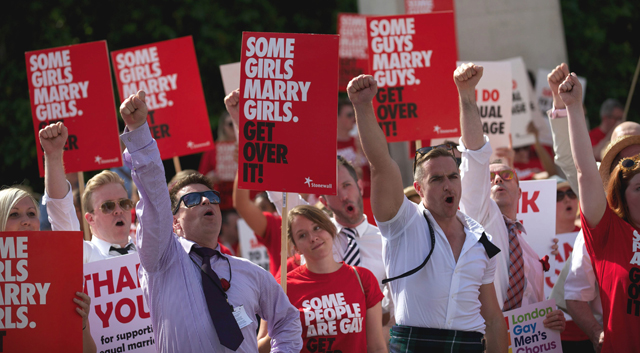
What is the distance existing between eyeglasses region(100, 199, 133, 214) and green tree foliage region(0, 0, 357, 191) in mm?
5532

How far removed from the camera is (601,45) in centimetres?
1167

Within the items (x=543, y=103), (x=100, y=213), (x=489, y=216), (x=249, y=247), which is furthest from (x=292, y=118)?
(x=543, y=103)

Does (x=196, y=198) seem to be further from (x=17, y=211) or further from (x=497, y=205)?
(x=497, y=205)

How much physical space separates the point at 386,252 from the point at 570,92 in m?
1.27

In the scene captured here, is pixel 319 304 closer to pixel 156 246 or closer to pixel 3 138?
pixel 156 246

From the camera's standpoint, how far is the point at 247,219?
5418 millimetres

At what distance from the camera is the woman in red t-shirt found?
154 inches

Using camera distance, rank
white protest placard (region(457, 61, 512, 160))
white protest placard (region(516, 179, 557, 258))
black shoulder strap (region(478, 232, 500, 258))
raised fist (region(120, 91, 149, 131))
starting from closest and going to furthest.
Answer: raised fist (region(120, 91, 149, 131)), black shoulder strap (region(478, 232, 500, 258)), white protest placard (region(516, 179, 557, 258)), white protest placard (region(457, 61, 512, 160))

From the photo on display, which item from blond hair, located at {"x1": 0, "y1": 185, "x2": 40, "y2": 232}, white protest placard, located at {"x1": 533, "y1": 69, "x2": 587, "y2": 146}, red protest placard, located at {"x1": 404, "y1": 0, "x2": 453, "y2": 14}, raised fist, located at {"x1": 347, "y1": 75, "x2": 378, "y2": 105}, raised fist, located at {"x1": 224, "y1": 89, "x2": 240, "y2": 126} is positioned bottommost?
blond hair, located at {"x1": 0, "y1": 185, "x2": 40, "y2": 232}

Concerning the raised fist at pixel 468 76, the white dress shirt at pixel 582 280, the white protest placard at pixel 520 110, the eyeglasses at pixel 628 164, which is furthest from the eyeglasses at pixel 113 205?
the white protest placard at pixel 520 110

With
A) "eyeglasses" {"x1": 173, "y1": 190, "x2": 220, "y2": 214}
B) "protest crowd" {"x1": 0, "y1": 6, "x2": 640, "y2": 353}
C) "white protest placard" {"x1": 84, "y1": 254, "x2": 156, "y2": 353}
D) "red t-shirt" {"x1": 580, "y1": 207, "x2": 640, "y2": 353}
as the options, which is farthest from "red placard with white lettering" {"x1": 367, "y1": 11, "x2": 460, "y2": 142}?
"white protest placard" {"x1": 84, "y1": 254, "x2": 156, "y2": 353}

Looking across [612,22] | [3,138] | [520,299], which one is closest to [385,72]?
[520,299]

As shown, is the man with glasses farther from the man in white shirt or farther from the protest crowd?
the man in white shirt

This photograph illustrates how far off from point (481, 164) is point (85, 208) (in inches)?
102
